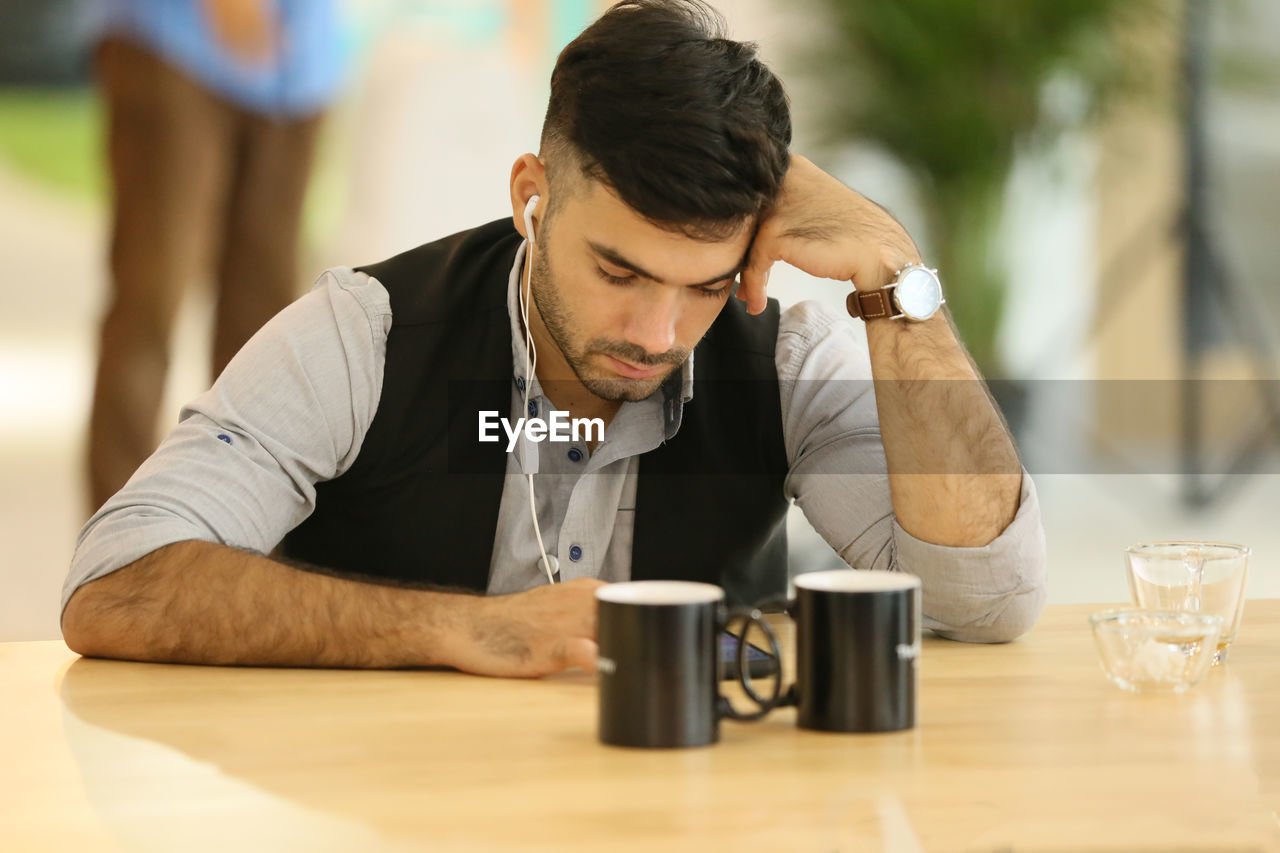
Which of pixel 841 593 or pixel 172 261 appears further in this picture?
pixel 172 261

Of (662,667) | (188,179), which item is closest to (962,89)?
(188,179)

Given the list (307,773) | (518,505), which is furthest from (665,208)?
(307,773)

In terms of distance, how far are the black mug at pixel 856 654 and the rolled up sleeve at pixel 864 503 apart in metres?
0.38

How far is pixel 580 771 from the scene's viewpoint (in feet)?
2.76

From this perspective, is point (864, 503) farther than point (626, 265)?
Yes

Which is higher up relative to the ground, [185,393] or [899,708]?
[185,393]

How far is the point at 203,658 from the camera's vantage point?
3.85 ft

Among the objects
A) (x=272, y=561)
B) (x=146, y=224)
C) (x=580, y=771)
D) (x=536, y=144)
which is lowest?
(x=580, y=771)

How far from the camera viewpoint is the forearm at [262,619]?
115 centimetres

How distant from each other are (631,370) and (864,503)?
30cm

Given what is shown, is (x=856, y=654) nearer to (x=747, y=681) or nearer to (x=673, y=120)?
(x=747, y=681)

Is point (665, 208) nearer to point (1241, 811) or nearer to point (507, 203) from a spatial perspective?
point (1241, 811)

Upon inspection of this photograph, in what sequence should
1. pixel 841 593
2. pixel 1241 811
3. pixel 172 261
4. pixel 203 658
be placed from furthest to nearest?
pixel 172 261 < pixel 203 658 < pixel 841 593 < pixel 1241 811

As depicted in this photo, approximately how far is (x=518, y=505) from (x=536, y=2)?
202 centimetres
